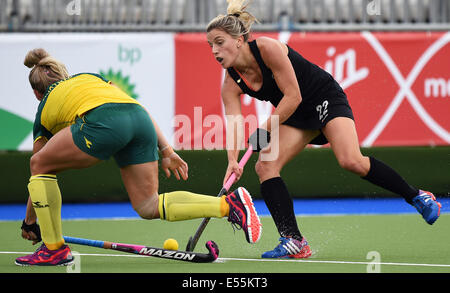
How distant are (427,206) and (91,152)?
200 centimetres

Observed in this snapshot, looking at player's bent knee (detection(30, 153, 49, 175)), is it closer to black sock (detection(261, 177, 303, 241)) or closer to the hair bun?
the hair bun

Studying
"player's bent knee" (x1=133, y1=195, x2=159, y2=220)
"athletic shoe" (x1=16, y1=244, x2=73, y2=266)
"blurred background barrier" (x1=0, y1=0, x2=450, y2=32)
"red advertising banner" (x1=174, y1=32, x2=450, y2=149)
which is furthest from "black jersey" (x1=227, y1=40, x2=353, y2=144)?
"blurred background barrier" (x1=0, y1=0, x2=450, y2=32)

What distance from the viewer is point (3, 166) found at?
8273 millimetres

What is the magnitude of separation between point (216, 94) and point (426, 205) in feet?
13.5

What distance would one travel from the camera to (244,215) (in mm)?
3990

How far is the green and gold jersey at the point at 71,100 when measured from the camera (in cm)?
406

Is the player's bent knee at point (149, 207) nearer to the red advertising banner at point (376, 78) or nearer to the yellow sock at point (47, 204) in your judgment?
the yellow sock at point (47, 204)

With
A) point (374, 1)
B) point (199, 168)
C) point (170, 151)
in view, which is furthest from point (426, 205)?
point (374, 1)

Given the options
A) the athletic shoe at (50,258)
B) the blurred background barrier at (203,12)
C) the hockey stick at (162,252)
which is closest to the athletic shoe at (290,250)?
the hockey stick at (162,252)

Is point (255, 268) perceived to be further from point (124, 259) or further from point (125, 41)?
point (125, 41)

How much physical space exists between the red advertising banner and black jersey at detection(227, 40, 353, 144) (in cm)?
368

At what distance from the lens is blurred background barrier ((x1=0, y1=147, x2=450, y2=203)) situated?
Result: 8.25 meters

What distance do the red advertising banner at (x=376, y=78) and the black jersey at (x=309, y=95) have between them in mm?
3679

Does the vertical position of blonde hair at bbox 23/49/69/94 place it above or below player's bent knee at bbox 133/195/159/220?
above
